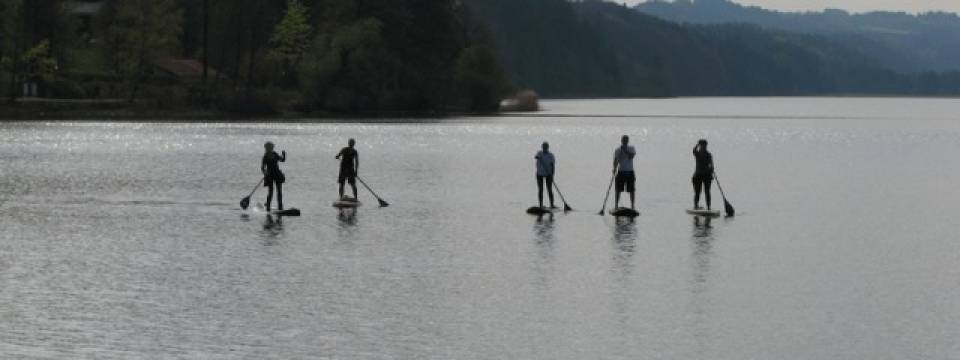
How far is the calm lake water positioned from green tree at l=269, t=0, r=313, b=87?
321ft

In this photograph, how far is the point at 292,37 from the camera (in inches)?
6097

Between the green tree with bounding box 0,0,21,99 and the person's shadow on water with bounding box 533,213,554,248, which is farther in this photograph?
the green tree with bounding box 0,0,21,99

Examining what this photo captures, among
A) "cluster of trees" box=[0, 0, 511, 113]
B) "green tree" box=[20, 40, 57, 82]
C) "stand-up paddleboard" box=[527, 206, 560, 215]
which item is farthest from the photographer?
"cluster of trees" box=[0, 0, 511, 113]

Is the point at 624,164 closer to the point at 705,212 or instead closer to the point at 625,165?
the point at 625,165

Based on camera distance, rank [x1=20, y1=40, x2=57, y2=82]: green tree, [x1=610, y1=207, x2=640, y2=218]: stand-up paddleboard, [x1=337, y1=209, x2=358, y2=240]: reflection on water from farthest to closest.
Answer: [x1=20, y1=40, x2=57, y2=82]: green tree < [x1=610, y1=207, x2=640, y2=218]: stand-up paddleboard < [x1=337, y1=209, x2=358, y2=240]: reflection on water

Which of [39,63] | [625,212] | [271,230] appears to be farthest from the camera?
[39,63]

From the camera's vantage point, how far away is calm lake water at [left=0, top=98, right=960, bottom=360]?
1920 centimetres

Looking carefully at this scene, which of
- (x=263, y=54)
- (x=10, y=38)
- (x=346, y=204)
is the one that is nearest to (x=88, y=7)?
(x=263, y=54)

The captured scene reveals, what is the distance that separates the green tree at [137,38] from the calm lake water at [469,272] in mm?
86729

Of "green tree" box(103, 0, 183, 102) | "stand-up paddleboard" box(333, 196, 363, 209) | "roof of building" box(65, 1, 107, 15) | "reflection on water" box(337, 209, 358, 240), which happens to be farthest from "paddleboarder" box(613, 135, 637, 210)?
"roof of building" box(65, 1, 107, 15)

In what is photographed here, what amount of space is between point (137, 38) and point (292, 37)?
1883cm

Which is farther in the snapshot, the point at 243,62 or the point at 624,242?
the point at 243,62

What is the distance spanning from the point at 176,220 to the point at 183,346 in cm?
1820

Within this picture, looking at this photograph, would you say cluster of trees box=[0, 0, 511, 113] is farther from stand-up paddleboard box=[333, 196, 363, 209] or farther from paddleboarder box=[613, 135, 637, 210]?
paddleboarder box=[613, 135, 637, 210]
